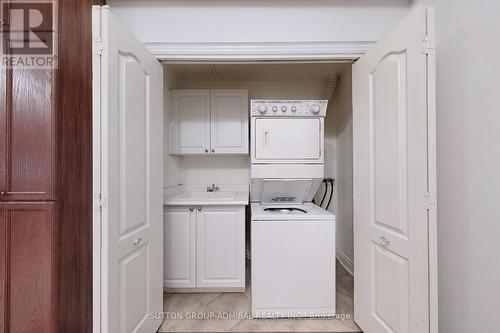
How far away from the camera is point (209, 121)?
8.82ft

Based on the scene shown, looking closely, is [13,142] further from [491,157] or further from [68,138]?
[491,157]

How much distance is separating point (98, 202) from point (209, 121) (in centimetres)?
174

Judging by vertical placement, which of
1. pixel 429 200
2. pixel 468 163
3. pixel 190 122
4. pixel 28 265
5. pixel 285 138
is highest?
pixel 190 122

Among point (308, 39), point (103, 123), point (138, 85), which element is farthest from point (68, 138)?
point (308, 39)

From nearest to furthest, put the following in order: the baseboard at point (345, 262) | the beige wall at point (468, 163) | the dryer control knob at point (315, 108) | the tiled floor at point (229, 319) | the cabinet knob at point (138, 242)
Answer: the beige wall at point (468, 163) → the cabinet knob at point (138, 242) → the tiled floor at point (229, 319) → the dryer control knob at point (315, 108) → the baseboard at point (345, 262)

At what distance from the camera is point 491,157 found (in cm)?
108

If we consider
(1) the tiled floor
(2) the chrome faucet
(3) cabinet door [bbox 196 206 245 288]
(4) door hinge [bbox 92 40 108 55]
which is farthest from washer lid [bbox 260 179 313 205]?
(4) door hinge [bbox 92 40 108 55]

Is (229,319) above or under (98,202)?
under

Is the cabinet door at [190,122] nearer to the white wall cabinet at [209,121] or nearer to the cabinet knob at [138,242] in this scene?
the white wall cabinet at [209,121]

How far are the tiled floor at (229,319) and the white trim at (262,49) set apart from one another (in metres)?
2.09

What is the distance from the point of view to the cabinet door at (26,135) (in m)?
1.09

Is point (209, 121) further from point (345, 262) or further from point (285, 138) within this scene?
point (345, 262)

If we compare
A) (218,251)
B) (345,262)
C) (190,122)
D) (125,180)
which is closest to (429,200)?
(125,180)

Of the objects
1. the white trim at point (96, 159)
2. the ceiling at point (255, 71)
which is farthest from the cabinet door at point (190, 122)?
the white trim at point (96, 159)
